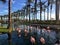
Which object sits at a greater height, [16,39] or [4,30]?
[4,30]

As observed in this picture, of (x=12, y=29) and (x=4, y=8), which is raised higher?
(x=4, y=8)

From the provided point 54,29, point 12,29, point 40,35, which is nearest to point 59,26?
point 54,29

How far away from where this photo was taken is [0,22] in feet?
16.6

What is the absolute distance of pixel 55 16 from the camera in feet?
16.2

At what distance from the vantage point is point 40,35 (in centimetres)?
501

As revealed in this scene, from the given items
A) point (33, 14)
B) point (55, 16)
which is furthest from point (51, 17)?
point (33, 14)

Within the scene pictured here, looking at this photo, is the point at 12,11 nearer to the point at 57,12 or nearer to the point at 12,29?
the point at 12,29

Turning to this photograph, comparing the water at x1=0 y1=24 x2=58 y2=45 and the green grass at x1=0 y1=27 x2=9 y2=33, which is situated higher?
the green grass at x1=0 y1=27 x2=9 y2=33

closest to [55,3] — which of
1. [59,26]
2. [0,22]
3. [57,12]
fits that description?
[57,12]

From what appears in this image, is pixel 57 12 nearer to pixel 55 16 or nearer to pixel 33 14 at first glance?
pixel 55 16

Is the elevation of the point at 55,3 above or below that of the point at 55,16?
above

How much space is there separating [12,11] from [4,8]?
20 cm

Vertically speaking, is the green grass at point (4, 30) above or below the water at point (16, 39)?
above

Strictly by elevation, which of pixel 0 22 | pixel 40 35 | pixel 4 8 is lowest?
pixel 40 35
